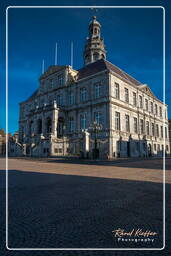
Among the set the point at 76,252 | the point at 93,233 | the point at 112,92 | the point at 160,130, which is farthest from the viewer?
the point at 160,130

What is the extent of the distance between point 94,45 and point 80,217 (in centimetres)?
5304

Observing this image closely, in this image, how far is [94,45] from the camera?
49969mm

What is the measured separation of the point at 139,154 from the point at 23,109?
126ft

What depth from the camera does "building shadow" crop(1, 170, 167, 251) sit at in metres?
2.68

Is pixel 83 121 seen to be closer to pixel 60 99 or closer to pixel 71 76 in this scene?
pixel 60 99

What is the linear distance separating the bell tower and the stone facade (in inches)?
504

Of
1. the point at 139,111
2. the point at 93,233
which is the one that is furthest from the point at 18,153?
the point at 93,233

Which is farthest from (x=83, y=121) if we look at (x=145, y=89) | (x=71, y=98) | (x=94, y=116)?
(x=145, y=89)

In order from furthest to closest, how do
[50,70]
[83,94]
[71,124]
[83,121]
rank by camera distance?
[50,70] < [71,124] < [83,94] < [83,121]

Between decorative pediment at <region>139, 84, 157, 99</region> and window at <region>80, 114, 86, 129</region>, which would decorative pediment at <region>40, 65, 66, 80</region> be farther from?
decorative pediment at <region>139, 84, 157, 99</region>

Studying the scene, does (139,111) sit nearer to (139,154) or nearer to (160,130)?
(139,154)

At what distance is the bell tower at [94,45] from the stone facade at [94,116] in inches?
504

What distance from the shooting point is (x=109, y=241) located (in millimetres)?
2648

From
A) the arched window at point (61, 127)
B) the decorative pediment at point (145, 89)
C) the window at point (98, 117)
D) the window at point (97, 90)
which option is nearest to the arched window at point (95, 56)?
the decorative pediment at point (145, 89)
